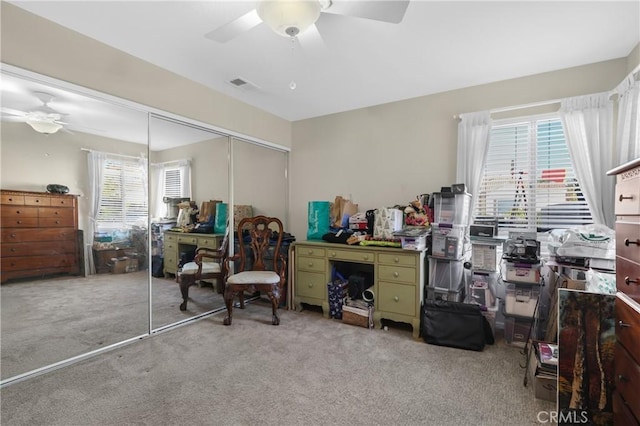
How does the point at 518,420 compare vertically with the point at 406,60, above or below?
below

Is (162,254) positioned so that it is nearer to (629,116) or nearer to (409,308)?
(409,308)

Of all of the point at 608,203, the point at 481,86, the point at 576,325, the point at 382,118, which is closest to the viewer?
the point at 576,325

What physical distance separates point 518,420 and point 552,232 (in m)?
1.72

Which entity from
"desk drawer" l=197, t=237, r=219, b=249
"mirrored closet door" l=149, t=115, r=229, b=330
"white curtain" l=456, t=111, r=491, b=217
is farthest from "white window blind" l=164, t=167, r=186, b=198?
"white curtain" l=456, t=111, r=491, b=217

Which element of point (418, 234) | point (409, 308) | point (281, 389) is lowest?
point (281, 389)

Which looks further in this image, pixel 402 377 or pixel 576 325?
pixel 402 377

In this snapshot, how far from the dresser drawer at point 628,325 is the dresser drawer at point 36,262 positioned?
3.57 m

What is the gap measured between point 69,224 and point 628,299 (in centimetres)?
365

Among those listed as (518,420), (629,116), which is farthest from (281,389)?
(629,116)

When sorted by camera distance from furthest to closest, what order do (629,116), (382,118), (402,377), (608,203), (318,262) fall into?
1. (382,118)
2. (318,262)
3. (608,203)
4. (629,116)
5. (402,377)

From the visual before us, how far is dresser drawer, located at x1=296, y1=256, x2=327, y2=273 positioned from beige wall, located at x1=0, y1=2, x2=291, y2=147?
182 cm

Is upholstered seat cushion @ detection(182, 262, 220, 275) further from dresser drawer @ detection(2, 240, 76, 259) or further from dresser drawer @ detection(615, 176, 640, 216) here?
dresser drawer @ detection(615, 176, 640, 216)

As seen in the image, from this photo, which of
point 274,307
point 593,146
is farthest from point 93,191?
point 593,146

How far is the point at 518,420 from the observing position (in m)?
1.62
